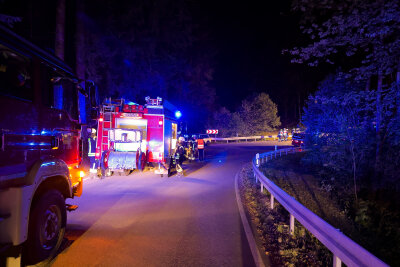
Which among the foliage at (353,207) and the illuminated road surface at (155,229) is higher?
the illuminated road surface at (155,229)

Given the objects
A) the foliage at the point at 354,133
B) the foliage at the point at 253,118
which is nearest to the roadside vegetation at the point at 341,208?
the foliage at the point at 354,133

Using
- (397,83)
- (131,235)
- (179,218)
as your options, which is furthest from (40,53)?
(397,83)

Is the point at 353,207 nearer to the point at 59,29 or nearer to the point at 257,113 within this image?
the point at 59,29

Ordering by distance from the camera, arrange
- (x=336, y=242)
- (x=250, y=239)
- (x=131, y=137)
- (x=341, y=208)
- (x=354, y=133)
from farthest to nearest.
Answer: (x=354, y=133), (x=131, y=137), (x=341, y=208), (x=250, y=239), (x=336, y=242)

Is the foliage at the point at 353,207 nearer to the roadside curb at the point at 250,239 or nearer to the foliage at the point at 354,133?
the foliage at the point at 354,133

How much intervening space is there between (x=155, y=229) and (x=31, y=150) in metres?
2.76

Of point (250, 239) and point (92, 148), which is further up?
point (92, 148)

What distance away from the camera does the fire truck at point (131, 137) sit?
10.5m

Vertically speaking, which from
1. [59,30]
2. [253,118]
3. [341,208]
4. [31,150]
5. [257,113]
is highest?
[59,30]

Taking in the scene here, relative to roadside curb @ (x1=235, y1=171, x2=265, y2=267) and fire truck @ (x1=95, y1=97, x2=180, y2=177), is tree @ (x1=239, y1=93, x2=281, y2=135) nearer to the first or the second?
fire truck @ (x1=95, y1=97, x2=180, y2=177)

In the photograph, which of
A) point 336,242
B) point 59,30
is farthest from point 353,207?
point 59,30

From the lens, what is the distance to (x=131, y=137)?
11438 mm

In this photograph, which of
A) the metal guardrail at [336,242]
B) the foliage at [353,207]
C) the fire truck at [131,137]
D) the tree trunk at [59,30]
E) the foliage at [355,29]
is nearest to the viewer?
the metal guardrail at [336,242]

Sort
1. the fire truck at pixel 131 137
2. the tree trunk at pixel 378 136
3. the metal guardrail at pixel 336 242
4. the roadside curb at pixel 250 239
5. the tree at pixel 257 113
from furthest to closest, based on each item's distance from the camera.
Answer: the tree at pixel 257 113 → the fire truck at pixel 131 137 → the tree trunk at pixel 378 136 → the roadside curb at pixel 250 239 → the metal guardrail at pixel 336 242
